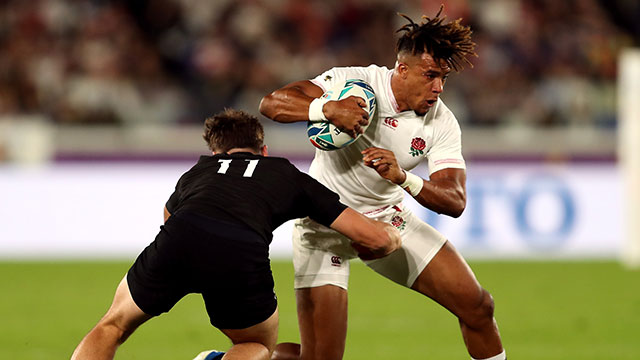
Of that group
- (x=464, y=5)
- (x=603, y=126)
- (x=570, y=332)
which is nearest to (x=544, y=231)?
(x=603, y=126)

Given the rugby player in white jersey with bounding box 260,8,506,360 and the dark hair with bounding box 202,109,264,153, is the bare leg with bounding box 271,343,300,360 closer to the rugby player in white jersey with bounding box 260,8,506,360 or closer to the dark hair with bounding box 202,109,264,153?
the rugby player in white jersey with bounding box 260,8,506,360

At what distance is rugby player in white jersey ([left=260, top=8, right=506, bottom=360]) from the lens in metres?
5.87

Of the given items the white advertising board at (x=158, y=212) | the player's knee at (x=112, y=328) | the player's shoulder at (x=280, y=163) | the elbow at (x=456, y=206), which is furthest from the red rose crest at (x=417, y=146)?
the white advertising board at (x=158, y=212)

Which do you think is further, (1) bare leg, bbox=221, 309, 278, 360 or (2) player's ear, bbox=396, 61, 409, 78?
(2) player's ear, bbox=396, 61, 409, 78

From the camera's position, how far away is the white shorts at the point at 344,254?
618 cm

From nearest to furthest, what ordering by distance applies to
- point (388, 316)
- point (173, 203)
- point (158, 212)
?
point (173, 203), point (388, 316), point (158, 212)

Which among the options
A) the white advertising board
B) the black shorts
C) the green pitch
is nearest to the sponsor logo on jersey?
the black shorts

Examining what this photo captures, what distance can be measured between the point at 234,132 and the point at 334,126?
1.75 ft

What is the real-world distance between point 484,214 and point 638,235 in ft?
6.81

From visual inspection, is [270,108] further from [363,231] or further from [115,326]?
[115,326]

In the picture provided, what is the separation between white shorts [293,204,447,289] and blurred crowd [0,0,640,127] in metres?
9.42

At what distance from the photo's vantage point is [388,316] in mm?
10055

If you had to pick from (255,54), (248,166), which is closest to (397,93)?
(248,166)

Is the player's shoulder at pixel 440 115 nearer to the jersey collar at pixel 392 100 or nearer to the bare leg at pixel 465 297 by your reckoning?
the jersey collar at pixel 392 100
